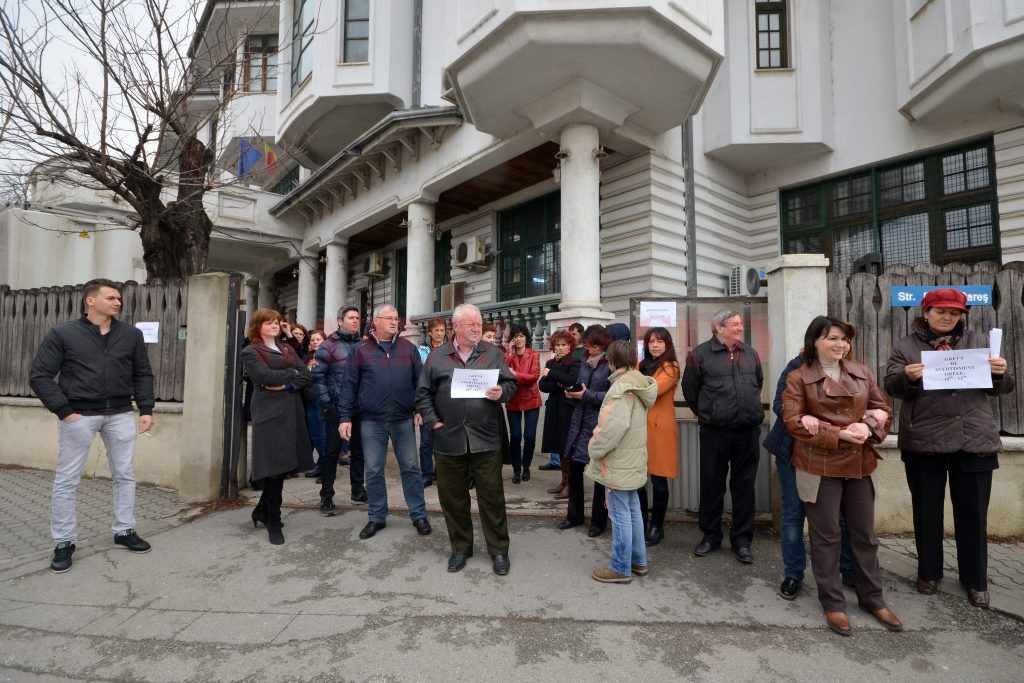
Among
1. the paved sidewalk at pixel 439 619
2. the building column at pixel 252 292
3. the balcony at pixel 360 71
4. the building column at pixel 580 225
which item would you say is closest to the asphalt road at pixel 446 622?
the paved sidewalk at pixel 439 619

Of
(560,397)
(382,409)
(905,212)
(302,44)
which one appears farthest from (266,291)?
(905,212)

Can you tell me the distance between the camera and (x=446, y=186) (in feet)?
37.5

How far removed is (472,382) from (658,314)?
7.10ft

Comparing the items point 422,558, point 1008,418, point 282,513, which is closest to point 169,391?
point 282,513

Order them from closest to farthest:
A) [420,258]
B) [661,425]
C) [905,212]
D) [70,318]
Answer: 1. [661,425]
2. [70,318]
3. [905,212]
4. [420,258]

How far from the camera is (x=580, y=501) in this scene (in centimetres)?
477

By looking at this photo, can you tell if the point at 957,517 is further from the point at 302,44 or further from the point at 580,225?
the point at 302,44

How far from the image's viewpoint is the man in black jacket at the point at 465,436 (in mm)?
3963

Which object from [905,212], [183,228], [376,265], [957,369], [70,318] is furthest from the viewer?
[376,265]

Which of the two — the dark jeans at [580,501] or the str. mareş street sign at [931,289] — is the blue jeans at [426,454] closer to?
the dark jeans at [580,501]

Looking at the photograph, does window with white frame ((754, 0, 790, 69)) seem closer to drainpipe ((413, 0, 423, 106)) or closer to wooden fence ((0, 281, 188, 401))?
drainpipe ((413, 0, 423, 106))

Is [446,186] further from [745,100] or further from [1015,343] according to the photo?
[1015,343]

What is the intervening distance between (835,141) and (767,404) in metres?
7.90

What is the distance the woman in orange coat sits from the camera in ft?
14.4
